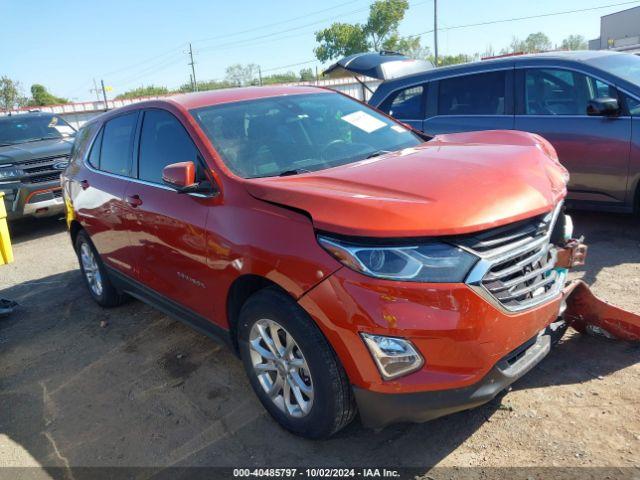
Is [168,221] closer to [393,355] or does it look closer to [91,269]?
[393,355]

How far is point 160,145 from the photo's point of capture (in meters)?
3.55

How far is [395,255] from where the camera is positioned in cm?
215

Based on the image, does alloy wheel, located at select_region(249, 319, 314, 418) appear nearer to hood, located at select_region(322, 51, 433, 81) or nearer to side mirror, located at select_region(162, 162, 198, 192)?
side mirror, located at select_region(162, 162, 198, 192)

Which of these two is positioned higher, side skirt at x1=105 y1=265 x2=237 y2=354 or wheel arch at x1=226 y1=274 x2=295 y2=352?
wheel arch at x1=226 y1=274 x2=295 y2=352

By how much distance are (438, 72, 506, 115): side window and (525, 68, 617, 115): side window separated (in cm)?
31

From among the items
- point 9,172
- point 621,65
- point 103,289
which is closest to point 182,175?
point 103,289

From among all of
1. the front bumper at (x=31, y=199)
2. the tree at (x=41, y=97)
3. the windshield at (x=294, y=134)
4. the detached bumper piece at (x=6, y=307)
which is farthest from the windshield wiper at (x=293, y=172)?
the tree at (x=41, y=97)

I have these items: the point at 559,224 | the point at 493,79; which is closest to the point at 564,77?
the point at 493,79

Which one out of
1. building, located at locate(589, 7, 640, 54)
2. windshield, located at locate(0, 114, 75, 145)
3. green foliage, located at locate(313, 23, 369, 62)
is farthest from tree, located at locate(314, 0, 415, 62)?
windshield, located at locate(0, 114, 75, 145)

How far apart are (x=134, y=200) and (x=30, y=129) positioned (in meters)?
7.21

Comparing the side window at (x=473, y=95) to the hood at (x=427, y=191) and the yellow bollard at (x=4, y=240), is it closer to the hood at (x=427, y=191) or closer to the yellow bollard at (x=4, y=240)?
the hood at (x=427, y=191)

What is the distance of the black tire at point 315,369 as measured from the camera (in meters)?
2.35

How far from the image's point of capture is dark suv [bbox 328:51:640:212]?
4.94m

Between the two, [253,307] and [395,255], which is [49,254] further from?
[395,255]
